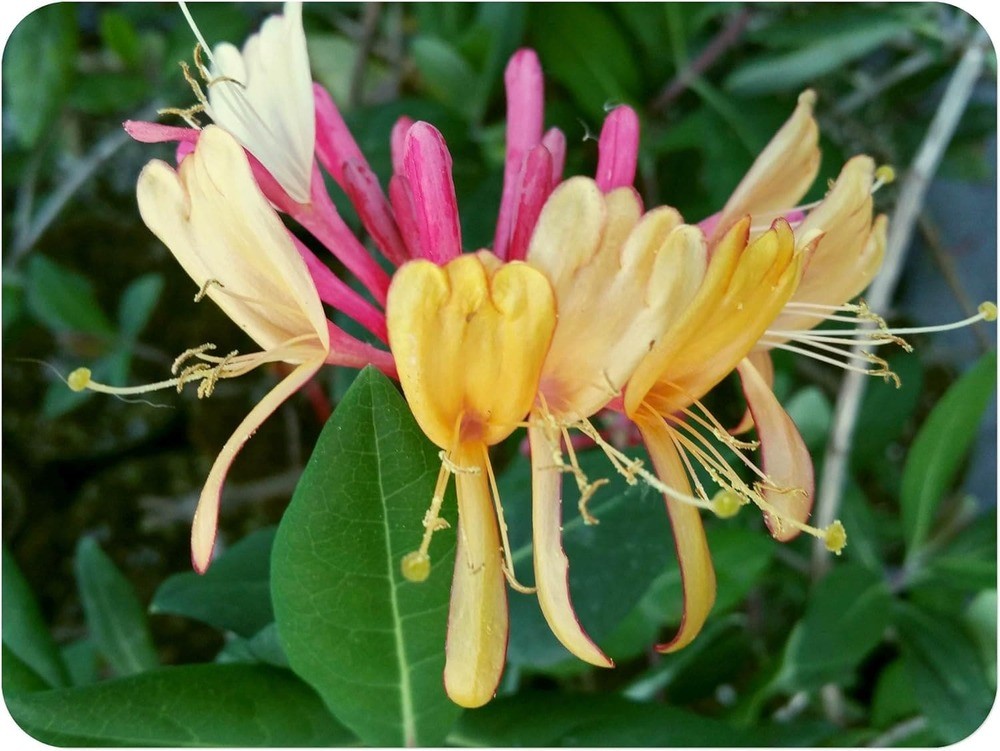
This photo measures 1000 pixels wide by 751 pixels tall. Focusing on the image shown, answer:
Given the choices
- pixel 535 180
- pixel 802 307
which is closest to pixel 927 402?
pixel 802 307

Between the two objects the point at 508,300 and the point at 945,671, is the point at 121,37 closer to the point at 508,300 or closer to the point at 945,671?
the point at 508,300

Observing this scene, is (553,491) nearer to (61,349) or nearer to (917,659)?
(917,659)

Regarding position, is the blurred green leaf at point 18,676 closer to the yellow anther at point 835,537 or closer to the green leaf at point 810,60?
the yellow anther at point 835,537

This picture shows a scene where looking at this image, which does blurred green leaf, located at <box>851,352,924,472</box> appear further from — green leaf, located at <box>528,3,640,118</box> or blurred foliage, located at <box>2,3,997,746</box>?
green leaf, located at <box>528,3,640,118</box>

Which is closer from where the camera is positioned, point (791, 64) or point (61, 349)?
point (791, 64)

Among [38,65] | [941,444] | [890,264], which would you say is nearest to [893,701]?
[941,444]

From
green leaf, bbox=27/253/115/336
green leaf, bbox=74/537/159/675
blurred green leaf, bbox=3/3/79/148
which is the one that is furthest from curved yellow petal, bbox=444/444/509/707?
green leaf, bbox=27/253/115/336

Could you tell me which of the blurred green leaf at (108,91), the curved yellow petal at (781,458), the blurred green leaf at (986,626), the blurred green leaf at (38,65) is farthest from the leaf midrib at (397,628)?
the blurred green leaf at (108,91)
